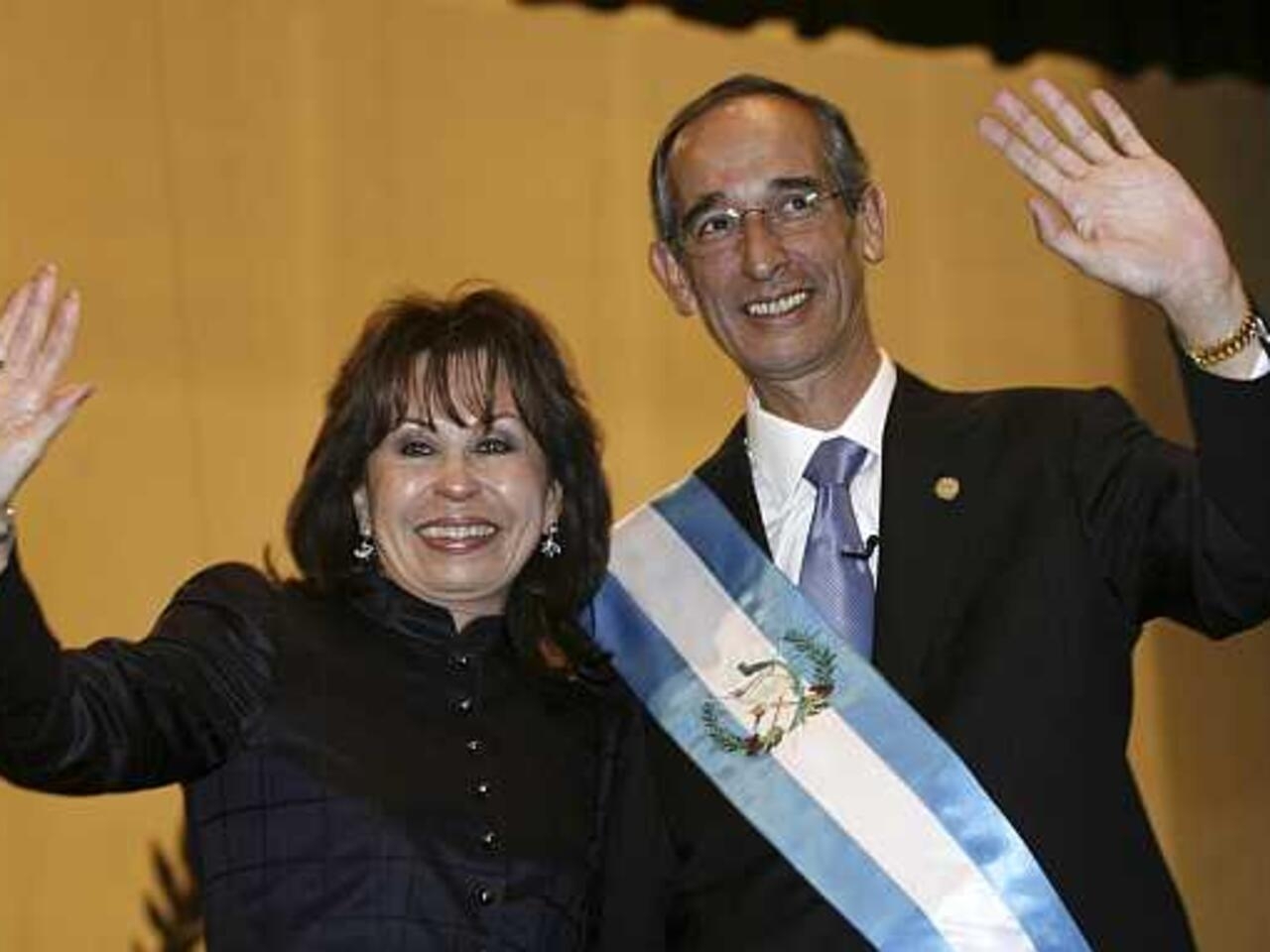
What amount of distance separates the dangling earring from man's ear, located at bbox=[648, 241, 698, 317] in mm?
256

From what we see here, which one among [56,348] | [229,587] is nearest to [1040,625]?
[229,587]

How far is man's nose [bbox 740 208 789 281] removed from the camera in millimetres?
2404

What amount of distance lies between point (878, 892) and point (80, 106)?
94.3 inches

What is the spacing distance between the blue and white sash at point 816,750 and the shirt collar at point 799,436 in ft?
0.20

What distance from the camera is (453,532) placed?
2.33 metres

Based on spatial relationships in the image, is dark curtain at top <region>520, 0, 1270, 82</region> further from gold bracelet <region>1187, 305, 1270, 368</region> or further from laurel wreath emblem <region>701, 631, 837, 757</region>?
gold bracelet <region>1187, 305, 1270, 368</region>

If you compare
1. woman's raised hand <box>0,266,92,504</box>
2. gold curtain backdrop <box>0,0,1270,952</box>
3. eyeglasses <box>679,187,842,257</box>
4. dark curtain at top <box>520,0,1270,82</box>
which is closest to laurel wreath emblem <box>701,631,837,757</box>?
eyeglasses <box>679,187,842,257</box>

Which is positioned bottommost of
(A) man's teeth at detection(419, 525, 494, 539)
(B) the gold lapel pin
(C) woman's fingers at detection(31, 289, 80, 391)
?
(A) man's teeth at detection(419, 525, 494, 539)

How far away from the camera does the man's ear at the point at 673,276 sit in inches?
99.1

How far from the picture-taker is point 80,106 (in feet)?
13.6

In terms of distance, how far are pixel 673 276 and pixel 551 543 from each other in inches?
11.6

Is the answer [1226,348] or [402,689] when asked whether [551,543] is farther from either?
[1226,348]

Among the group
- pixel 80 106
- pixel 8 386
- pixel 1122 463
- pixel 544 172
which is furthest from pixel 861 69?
pixel 8 386

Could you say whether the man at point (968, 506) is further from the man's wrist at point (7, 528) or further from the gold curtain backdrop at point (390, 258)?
the gold curtain backdrop at point (390, 258)
